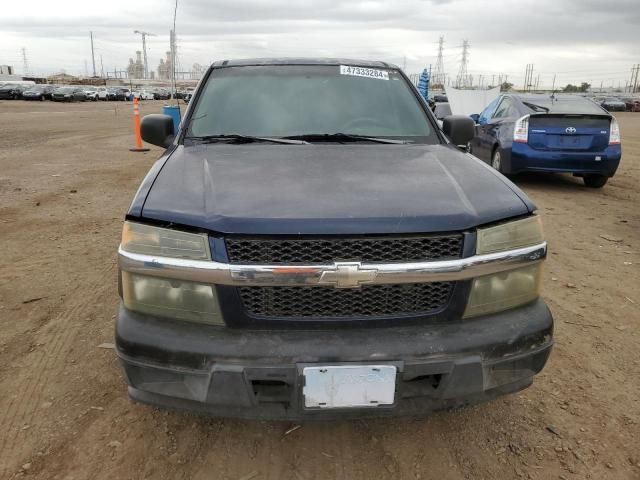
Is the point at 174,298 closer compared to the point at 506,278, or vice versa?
the point at 174,298

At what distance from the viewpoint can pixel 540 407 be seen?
2.74 m

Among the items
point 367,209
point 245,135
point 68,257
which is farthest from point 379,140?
point 68,257

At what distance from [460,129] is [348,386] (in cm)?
223

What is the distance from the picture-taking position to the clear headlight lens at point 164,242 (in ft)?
6.55

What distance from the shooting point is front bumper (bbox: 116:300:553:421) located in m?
1.93

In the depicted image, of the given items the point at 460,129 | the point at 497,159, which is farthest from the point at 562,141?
the point at 460,129

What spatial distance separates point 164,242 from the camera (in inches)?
80.0

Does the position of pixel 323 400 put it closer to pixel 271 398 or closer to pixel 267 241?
pixel 271 398

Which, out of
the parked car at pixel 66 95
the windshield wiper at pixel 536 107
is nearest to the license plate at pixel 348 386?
the windshield wiper at pixel 536 107

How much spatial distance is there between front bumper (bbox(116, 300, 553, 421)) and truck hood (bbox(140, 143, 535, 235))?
0.41 meters

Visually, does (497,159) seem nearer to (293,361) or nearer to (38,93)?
(293,361)

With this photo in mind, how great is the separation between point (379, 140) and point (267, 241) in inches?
55.8

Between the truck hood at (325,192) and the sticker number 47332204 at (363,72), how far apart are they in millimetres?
1014

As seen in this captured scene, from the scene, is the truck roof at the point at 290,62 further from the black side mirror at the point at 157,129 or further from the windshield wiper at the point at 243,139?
the windshield wiper at the point at 243,139
